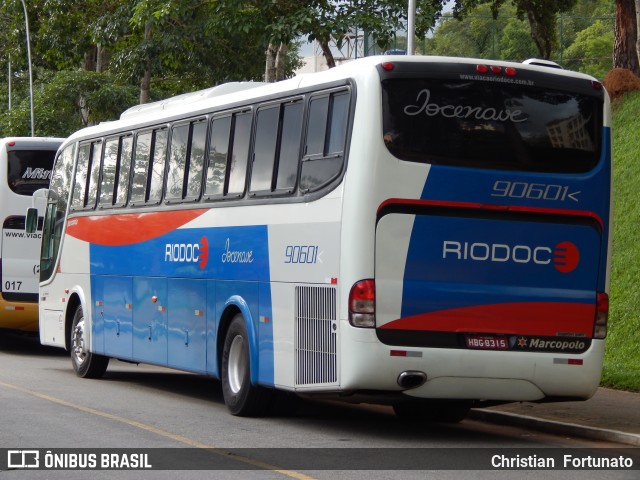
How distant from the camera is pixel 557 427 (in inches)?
504

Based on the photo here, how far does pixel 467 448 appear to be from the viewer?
11469mm

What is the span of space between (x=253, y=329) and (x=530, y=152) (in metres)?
3.37

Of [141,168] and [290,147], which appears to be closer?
[290,147]

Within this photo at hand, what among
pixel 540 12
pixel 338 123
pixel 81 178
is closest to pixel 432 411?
pixel 338 123

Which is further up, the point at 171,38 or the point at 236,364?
the point at 171,38

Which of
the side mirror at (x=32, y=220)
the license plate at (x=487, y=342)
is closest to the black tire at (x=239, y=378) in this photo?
the license plate at (x=487, y=342)

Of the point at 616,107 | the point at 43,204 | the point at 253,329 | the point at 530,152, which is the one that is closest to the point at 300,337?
the point at 253,329

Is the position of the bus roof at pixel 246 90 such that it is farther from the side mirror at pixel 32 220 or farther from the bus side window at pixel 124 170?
the side mirror at pixel 32 220

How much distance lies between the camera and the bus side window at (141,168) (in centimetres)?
1664

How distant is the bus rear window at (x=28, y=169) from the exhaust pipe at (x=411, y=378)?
13221 millimetres

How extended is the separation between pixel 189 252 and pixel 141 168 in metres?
2.24

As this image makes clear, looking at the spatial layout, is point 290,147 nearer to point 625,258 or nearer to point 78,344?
point 78,344

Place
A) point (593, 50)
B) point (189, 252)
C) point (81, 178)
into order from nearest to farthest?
point (189, 252), point (81, 178), point (593, 50)

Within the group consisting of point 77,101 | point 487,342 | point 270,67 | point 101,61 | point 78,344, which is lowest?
point 78,344
